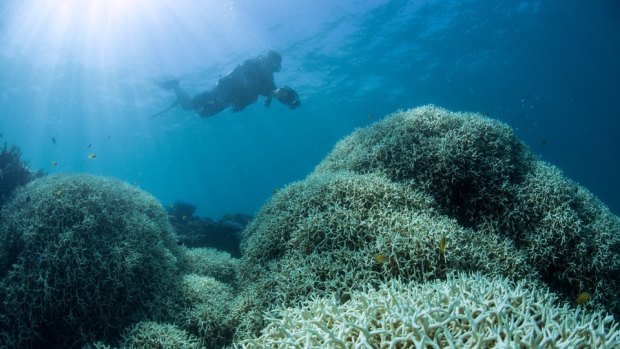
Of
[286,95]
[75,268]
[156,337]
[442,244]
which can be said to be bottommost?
[156,337]

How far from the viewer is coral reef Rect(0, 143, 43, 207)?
677 centimetres

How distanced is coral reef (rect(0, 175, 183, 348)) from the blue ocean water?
431 cm

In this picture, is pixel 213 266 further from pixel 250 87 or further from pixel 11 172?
pixel 250 87

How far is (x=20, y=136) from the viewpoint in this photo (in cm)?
4581

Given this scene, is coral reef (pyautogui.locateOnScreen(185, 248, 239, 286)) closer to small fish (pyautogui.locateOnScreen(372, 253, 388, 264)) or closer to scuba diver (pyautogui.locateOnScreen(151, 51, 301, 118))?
small fish (pyautogui.locateOnScreen(372, 253, 388, 264))

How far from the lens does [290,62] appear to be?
32.6 m

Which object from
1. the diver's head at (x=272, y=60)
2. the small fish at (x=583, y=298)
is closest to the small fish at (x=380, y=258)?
the small fish at (x=583, y=298)

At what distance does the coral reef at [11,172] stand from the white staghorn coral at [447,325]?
7.12m

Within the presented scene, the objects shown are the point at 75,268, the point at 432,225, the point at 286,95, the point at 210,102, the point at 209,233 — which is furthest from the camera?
the point at 210,102

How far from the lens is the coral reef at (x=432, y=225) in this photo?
4.09m

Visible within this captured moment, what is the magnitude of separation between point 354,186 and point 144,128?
49989 millimetres

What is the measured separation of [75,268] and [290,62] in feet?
100

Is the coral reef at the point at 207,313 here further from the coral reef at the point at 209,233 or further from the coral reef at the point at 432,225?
the coral reef at the point at 209,233

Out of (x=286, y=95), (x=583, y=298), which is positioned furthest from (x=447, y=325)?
(x=286, y=95)
